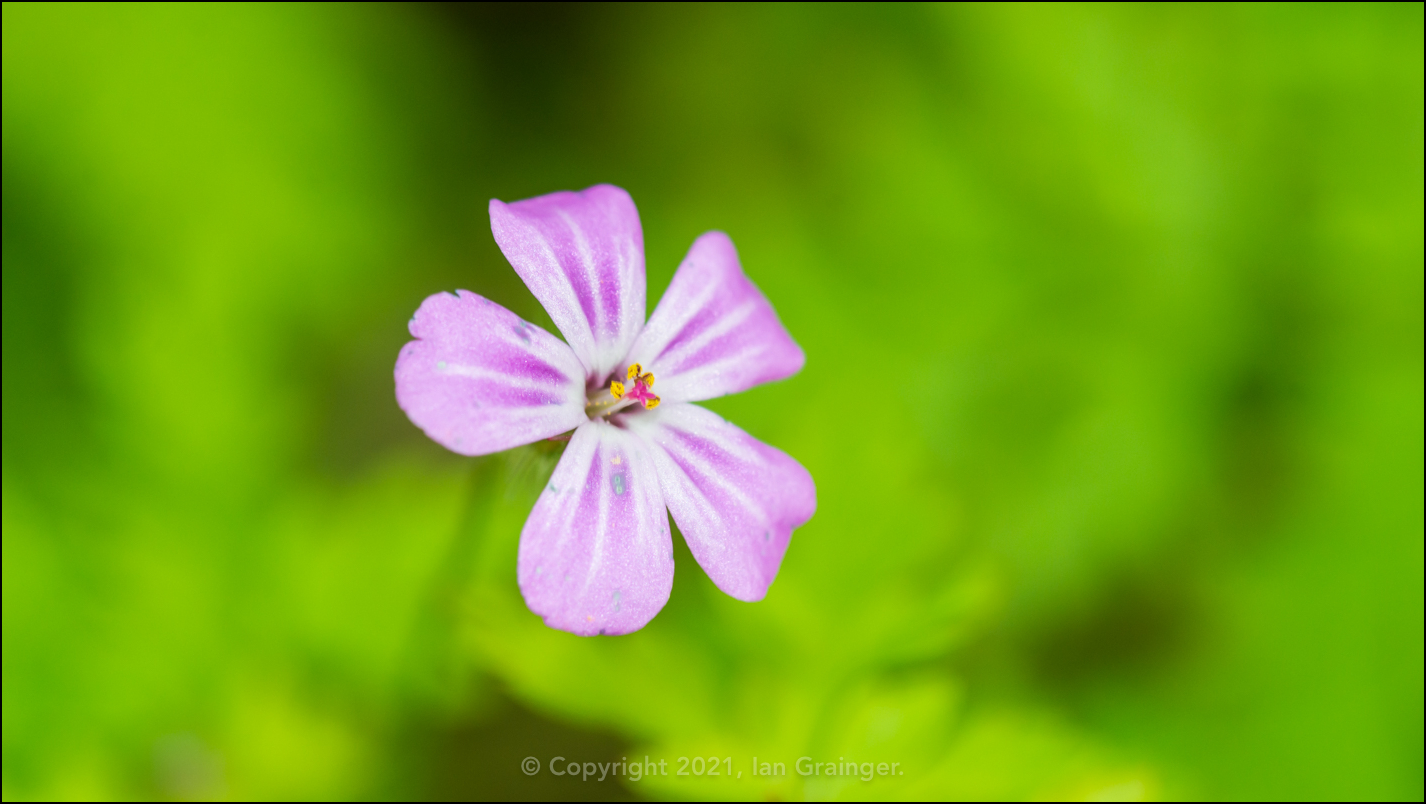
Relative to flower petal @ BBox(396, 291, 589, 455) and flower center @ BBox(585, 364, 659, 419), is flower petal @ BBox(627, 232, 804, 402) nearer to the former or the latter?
flower center @ BBox(585, 364, 659, 419)

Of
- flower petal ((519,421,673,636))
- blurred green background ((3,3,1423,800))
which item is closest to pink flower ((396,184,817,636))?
flower petal ((519,421,673,636))

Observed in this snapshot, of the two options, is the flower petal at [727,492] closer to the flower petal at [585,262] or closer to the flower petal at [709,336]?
the flower petal at [709,336]

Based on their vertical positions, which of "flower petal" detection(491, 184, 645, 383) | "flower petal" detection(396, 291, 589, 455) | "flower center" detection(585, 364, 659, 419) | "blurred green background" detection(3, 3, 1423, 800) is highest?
"blurred green background" detection(3, 3, 1423, 800)

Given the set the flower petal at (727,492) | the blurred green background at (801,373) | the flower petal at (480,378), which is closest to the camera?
the flower petal at (480,378)

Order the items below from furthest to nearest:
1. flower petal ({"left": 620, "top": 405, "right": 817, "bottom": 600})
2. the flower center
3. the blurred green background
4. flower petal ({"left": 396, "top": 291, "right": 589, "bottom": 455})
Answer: the blurred green background → the flower center → flower petal ({"left": 620, "top": 405, "right": 817, "bottom": 600}) → flower petal ({"left": 396, "top": 291, "right": 589, "bottom": 455})

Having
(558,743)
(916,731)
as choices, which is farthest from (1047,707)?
(558,743)

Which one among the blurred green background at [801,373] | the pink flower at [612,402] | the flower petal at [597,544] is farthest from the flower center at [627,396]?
the blurred green background at [801,373]
